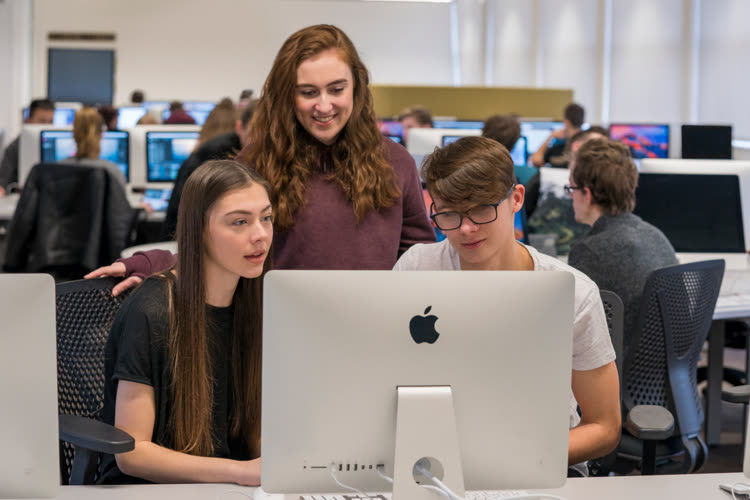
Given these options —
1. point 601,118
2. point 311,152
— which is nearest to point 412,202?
point 311,152

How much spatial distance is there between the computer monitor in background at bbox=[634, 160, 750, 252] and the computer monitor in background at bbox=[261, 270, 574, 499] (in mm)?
2344

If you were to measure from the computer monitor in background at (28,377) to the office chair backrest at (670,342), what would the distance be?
1662 millimetres

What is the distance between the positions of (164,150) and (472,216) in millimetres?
4298

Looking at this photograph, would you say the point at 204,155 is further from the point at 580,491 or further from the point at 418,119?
the point at 418,119

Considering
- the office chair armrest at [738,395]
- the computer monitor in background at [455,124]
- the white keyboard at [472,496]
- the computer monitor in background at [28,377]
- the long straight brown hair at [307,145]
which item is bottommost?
the white keyboard at [472,496]

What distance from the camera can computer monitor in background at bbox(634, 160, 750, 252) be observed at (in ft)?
11.4

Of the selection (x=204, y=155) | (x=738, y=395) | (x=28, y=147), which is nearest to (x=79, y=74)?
(x=28, y=147)

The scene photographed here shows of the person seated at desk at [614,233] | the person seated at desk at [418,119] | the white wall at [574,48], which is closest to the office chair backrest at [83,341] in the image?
the person seated at desk at [614,233]

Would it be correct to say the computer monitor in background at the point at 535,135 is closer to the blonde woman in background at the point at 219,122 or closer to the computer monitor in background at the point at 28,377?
the blonde woman in background at the point at 219,122

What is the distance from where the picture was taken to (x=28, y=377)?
1.24m

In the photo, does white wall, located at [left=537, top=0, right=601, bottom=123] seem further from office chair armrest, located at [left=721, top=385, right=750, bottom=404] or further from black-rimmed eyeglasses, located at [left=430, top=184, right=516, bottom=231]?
black-rimmed eyeglasses, located at [left=430, top=184, right=516, bottom=231]

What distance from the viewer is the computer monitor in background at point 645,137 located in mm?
7602

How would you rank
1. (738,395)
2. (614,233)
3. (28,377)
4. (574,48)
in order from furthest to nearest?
1. (574,48)
2. (614,233)
3. (738,395)
4. (28,377)

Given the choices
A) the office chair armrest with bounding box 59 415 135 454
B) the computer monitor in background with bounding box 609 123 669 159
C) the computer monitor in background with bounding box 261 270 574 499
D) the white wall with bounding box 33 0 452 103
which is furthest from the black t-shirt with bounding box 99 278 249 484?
the white wall with bounding box 33 0 452 103
